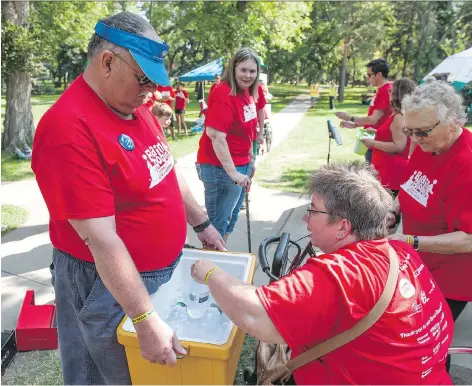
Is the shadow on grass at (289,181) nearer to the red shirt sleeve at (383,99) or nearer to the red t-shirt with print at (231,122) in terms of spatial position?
the red shirt sleeve at (383,99)

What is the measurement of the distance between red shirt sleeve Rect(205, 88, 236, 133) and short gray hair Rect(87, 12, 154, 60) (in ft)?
6.42

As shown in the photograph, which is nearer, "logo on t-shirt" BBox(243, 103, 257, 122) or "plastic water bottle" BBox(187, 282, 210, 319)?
"plastic water bottle" BBox(187, 282, 210, 319)

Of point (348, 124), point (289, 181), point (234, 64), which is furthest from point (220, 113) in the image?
point (289, 181)

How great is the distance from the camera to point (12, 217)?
5.51 m

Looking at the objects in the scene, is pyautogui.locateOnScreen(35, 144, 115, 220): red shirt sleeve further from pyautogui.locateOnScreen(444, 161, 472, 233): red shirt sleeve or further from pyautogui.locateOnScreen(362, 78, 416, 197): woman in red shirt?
pyautogui.locateOnScreen(362, 78, 416, 197): woman in red shirt

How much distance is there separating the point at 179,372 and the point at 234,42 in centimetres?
1604

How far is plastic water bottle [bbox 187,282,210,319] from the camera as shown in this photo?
1931 millimetres

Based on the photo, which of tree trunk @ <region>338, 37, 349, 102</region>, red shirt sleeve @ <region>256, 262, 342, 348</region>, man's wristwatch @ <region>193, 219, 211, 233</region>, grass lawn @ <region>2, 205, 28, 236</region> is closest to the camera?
red shirt sleeve @ <region>256, 262, 342, 348</region>

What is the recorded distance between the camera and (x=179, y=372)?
179cm

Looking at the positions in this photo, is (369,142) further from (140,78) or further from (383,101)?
(140,78)

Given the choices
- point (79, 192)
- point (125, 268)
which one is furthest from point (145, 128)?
point (125, 268)

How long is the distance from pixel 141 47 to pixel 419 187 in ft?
5.60

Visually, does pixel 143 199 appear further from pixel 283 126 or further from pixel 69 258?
pixel 283 126

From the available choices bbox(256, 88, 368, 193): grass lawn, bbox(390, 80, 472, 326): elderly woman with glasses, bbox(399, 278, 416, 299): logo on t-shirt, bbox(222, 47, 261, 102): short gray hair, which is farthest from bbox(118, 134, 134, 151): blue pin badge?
bbox(256, 88, 368, 193): grass lawn
